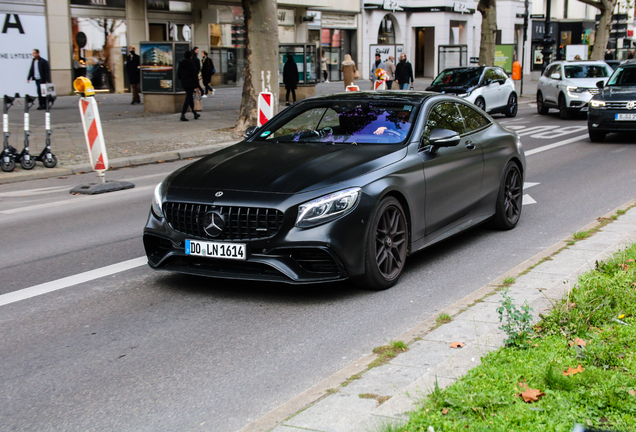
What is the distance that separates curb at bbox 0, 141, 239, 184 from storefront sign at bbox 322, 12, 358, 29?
91.8ft

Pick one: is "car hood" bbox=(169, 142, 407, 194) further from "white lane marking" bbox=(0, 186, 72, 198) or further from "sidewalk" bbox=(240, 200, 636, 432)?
"white lane marking" bbox=(0, 186, 72, 198)

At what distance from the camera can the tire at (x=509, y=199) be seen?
7910mm

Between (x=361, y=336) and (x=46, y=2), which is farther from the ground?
(x=46, y=2)

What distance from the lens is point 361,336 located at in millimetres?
4914

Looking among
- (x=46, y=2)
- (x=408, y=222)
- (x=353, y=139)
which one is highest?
(x=46, y=2)

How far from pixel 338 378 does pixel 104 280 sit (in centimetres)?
306

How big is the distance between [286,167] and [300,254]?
788 millimetres

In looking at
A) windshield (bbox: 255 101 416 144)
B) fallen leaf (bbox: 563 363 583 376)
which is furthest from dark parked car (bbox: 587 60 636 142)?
fallen leaf (bbox: 563 363 583 376)

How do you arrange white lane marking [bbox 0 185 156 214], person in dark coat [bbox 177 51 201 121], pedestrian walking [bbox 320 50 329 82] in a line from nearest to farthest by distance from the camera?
white lane marking [bbox 0 185 156 214], person in dark coat [bbox 177 51 201 121], pedestrian walking [bbox 320 50 329 82]

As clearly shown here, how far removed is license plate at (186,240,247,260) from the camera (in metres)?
5.46

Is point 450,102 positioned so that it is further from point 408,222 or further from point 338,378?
point 338,378

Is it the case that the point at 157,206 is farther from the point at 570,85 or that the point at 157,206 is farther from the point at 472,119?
the point at 570,85

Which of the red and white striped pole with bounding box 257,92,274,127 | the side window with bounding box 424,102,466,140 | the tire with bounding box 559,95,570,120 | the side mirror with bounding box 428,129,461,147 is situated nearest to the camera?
the side mirror with bounding box 428,129,461,147

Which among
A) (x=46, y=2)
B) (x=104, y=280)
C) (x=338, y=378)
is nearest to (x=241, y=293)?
(x=104, y=280)
